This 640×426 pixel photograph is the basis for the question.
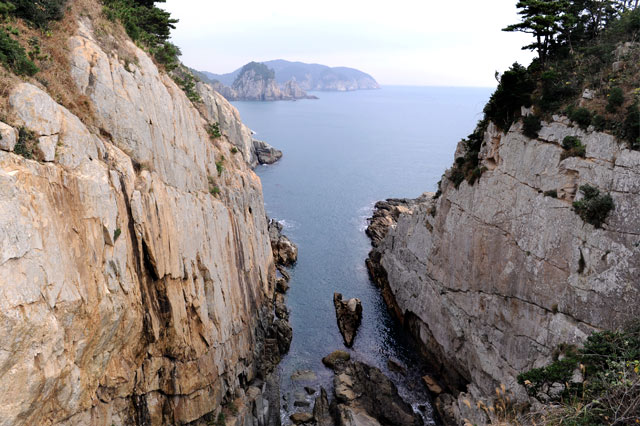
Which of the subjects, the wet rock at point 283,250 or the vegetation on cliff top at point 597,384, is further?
the wet rock at point 283,250

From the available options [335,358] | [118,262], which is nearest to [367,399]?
[335,358]

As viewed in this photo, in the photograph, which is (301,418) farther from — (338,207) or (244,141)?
(244,141)

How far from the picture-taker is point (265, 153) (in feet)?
349

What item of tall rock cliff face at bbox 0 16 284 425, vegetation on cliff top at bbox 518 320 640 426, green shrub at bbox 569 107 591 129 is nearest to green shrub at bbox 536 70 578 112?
green shrub at bbox 569 107 591 129

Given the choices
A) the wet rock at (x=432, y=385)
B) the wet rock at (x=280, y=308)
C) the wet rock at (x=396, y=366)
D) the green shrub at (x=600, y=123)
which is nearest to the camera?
the green shrub at (x=600, y=123)

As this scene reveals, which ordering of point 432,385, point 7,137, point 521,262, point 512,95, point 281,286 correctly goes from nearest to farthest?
1. point 7,137
2. point 521,262
3. point 512,95
4. point 432,385
5. point 281,286

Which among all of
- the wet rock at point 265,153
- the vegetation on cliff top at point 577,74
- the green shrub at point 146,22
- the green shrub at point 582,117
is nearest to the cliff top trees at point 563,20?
the vegetation on cliff top at point 577,74

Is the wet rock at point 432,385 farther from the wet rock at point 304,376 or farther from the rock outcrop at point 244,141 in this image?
the rock outcrop at point 244,141

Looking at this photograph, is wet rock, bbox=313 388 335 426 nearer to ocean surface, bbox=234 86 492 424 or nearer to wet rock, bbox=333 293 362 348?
ocean surface, bbox=234 86 492 424

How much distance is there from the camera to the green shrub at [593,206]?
2427cm

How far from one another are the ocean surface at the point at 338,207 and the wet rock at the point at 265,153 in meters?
2.83

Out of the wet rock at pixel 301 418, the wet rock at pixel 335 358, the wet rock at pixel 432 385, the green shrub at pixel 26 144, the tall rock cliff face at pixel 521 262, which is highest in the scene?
the green shrub at pixel 26 144

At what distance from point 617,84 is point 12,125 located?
33317mm

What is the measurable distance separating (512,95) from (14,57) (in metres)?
30.8
